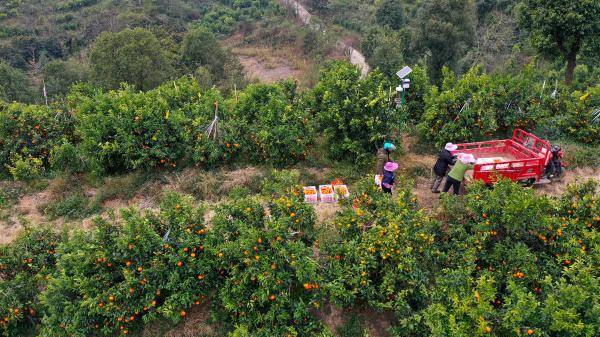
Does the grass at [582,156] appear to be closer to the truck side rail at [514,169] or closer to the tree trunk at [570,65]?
the truck side rail at [514,169]

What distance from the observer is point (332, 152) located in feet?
34.2

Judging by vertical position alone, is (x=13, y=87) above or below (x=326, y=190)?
below

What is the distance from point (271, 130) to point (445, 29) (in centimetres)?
1200

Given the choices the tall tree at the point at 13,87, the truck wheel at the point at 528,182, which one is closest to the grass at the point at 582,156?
the truck wheel at the point at 528,182

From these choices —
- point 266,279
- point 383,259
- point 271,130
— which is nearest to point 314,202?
point 271,130

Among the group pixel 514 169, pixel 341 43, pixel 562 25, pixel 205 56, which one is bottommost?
pixel 341 43

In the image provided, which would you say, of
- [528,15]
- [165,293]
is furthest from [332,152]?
[528,15]

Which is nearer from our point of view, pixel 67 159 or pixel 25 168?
pixel 25 168

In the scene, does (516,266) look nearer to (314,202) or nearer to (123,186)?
(314,202)

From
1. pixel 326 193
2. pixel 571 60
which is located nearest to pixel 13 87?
pixel 326 193

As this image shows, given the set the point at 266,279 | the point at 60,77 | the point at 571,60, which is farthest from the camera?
the point at 60,77

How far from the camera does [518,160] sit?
862cm

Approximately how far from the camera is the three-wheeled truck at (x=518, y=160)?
853 centimetres

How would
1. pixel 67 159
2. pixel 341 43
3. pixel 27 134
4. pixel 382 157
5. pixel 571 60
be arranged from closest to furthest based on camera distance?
pixel 382 157 < pixel 67 159 < pixel 27 134 < pixel 571 60 < pixel 341 43
